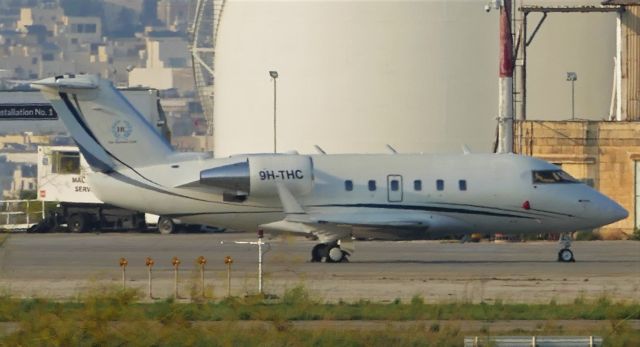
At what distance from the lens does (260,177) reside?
42344 millimetres

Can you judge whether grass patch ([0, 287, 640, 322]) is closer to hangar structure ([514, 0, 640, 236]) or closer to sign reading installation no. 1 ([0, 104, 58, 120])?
hangar structure ([514, 0, 640, 236])

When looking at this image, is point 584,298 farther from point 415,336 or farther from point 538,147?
point 538,147

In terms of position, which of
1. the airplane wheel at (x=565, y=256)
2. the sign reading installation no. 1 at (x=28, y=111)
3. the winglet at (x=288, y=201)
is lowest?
the airplane wheel at (x=565, y=256)

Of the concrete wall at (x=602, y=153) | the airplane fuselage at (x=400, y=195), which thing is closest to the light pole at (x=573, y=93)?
the concrete wall at (x=602, y=153)

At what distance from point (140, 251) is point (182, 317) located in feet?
76.5

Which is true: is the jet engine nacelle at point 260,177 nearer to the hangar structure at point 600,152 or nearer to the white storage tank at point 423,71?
the hangar structure at point 600,152

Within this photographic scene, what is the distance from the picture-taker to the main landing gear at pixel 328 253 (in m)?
42.2

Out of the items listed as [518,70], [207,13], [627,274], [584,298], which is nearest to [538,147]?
[518,70]

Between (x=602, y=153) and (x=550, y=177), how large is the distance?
18299mm

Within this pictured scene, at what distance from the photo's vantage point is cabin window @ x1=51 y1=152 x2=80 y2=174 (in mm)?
69688

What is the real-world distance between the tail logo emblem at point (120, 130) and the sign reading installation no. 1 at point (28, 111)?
22939mm

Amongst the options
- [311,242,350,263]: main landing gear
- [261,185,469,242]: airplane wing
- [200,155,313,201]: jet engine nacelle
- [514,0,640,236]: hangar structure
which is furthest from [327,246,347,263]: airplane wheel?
[514,0,640,236]: hangar structure

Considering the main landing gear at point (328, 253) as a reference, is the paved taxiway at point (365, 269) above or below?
below

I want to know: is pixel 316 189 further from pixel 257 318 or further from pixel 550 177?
pixel 257 318
